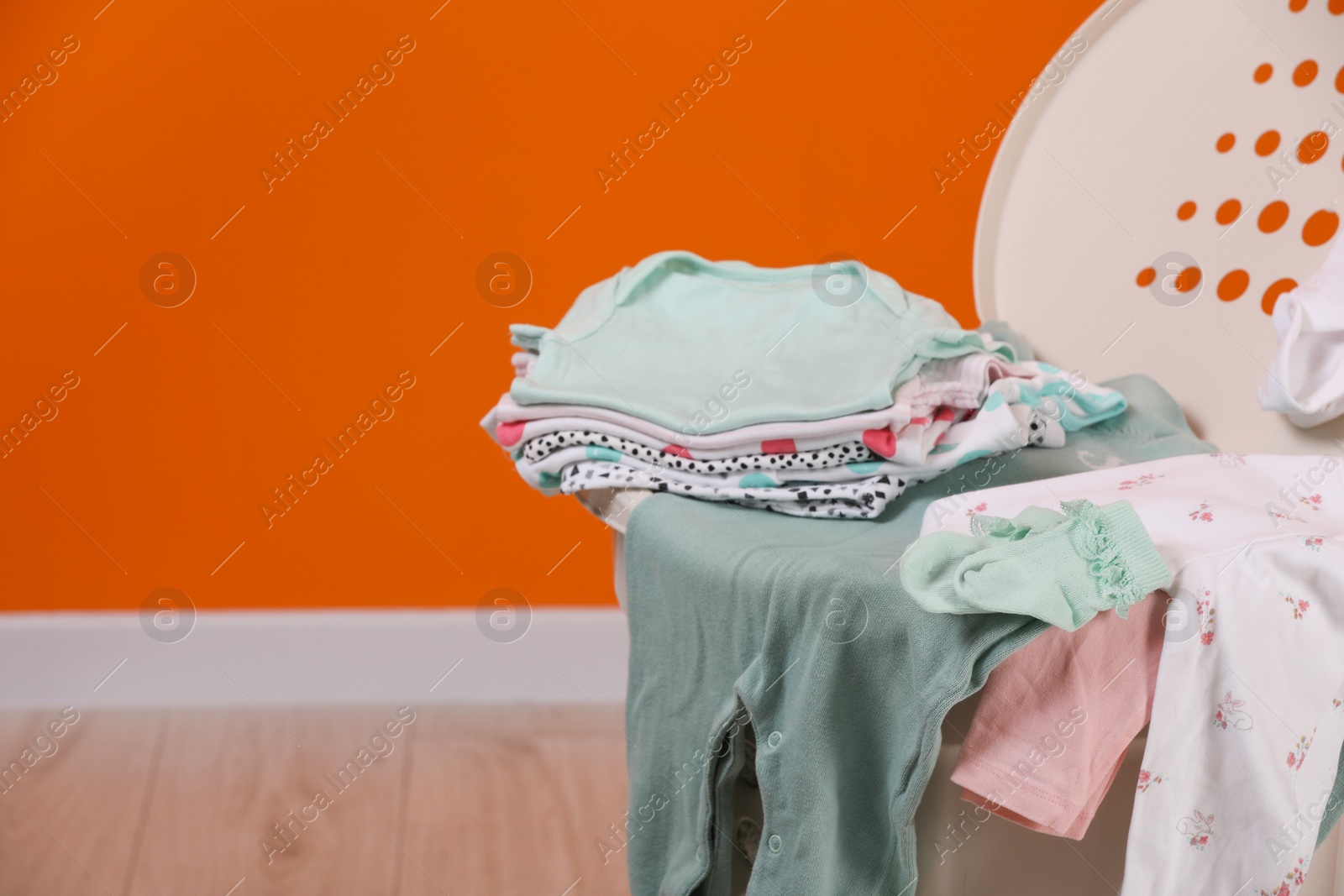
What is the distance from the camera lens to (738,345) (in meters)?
0.73

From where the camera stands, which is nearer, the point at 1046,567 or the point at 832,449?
the point at 1046,567

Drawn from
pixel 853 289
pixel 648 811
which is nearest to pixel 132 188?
pixel 853 289

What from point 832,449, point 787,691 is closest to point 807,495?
point 832,449

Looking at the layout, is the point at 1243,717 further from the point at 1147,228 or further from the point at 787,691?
the point at 1147,228

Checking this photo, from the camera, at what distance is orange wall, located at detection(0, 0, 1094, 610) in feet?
5.18

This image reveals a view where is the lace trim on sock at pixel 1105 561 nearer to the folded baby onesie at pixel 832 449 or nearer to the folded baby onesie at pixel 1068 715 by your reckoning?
the folded baby onesie at pixel 1068 715

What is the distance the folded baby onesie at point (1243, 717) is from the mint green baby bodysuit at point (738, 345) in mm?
267

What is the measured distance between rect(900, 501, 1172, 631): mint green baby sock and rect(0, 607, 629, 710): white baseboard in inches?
54.4

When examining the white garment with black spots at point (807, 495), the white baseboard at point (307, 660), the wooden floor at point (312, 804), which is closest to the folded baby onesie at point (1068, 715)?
the white garment with black spots at point (807, 495)

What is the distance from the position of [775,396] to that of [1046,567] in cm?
30

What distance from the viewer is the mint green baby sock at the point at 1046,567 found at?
0.40 metres

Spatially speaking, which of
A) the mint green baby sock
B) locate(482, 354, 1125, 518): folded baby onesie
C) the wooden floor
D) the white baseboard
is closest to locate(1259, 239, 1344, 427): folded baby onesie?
locate(482, 354, 1125, 518): folded baby onesie

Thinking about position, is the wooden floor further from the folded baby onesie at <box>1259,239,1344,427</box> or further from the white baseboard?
the folded baby onesie at <box>1259,239,1344,427</box>

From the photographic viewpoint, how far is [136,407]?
169 cm
